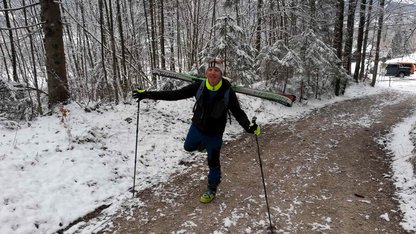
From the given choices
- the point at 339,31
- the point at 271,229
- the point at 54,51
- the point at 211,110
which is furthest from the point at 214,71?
the point at 339,31

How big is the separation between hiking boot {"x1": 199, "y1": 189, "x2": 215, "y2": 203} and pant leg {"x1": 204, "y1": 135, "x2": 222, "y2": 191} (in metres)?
0.09

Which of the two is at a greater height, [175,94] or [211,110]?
[175,94]

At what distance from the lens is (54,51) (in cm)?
809

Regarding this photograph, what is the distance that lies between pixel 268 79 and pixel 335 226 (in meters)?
12.2

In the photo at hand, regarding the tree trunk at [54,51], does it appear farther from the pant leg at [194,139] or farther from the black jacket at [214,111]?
the black jacket at [214,111]

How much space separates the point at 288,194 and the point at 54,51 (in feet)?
21.9

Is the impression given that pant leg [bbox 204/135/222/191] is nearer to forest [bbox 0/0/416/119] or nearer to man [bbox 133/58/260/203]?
man [bbox 133/58/260/203]

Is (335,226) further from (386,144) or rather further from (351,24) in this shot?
(351,24)

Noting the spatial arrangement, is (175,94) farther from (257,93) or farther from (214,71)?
(257,93)

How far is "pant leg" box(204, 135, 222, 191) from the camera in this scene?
18.3ft

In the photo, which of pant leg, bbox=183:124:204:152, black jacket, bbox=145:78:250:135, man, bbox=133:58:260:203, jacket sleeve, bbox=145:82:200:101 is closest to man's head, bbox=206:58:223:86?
man, bbox=133:58:260:203

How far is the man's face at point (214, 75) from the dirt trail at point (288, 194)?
2221mm

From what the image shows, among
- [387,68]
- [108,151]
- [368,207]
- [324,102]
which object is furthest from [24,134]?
[387,68]

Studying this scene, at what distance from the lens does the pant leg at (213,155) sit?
5578mm
